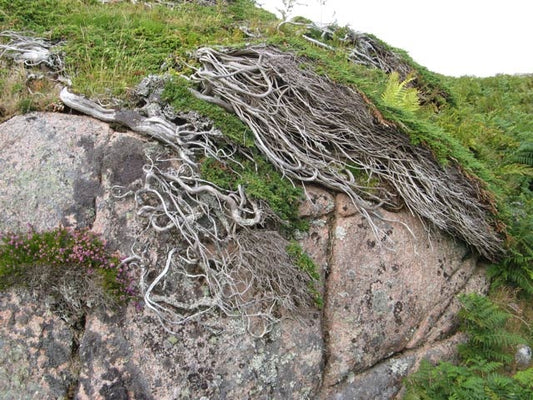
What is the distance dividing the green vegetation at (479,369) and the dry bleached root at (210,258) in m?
1.58

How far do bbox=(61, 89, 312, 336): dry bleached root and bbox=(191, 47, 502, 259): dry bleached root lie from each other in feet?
3.35

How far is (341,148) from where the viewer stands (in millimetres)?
5602

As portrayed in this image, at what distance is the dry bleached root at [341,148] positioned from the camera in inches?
215

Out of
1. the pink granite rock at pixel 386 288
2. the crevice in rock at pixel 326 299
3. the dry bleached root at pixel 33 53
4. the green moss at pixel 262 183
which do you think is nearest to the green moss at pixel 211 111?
the green moss at pixel 262 183

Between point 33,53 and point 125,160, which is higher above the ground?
point 33,53

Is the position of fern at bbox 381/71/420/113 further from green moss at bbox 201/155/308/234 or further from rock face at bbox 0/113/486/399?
green moss at bbox 201/155/308/234

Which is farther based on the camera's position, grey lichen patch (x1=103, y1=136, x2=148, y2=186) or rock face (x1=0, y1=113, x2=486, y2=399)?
grey lichen patch (x1=103, y1=136, x2=148, y2=186)

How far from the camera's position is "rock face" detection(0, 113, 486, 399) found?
412cm

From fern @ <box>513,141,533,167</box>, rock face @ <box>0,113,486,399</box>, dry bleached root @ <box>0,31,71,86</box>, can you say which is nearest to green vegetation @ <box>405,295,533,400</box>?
rock face @ <box>0,113,486,399</box>

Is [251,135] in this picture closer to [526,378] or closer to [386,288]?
[386,288]

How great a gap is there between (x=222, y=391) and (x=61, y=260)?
6.89 feet

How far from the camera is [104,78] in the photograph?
19.7ft

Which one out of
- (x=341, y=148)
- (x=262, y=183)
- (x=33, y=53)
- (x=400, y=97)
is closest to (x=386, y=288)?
(x=341, y=148)

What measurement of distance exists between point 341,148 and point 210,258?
7.65 ft
